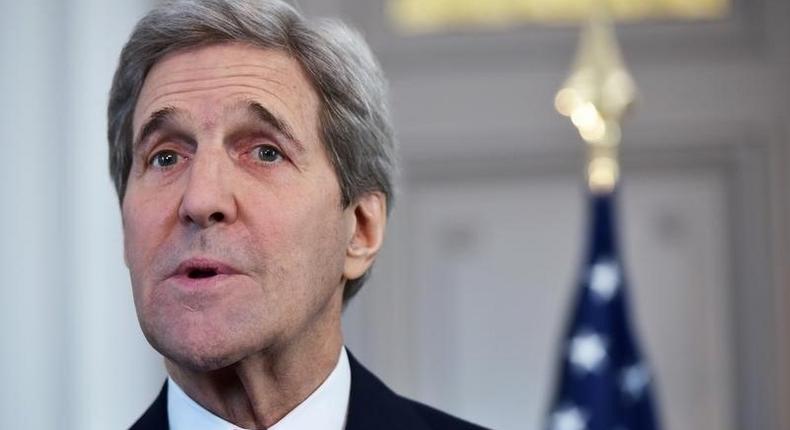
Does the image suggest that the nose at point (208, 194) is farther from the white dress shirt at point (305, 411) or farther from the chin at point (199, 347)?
the white dress shirt at point (305, 411)

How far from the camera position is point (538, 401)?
5582 millimetres

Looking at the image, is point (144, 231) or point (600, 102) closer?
point (144, 231)

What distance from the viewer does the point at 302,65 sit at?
213cm

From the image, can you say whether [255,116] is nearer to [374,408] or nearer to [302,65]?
[302,65]

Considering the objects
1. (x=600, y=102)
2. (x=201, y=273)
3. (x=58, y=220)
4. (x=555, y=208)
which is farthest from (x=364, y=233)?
(x=555, y=208)

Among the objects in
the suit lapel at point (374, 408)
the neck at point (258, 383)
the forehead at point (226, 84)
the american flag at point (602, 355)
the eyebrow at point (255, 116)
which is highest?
the forehead at point (226, 84)

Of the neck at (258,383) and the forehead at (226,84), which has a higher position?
the forehead at (226,84)

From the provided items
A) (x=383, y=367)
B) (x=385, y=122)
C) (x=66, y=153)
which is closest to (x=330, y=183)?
(x=385, y=122)

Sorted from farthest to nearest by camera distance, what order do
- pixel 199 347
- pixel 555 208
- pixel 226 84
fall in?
pixel 555 208 < pixel 226 84 < pixel 199 347

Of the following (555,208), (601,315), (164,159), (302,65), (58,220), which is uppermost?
(302,65)

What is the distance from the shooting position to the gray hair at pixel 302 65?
2.10 metres

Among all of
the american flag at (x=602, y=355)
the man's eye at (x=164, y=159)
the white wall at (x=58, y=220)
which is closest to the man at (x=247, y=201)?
the man's eye at (x=164, y=159)

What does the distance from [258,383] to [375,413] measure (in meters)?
0.23

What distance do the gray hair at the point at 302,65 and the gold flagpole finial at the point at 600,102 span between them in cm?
251
